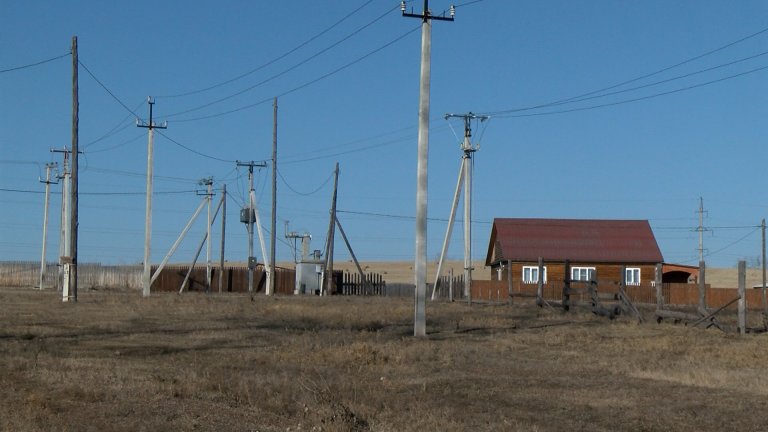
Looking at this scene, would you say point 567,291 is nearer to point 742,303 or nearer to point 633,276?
point 742,303

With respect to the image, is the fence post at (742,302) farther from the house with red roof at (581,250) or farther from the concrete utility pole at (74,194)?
the house with red roof at (581,250)

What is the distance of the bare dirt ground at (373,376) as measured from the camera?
11766 mm

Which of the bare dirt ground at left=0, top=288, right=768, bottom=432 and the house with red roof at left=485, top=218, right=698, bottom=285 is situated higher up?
the house with red roof at left=485, top=218, right=698, bottom=285

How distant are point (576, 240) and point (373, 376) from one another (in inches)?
2125

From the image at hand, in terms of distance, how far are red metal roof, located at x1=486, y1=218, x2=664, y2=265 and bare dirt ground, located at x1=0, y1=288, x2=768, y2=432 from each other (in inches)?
1502

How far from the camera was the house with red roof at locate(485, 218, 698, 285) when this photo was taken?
6669 centimetres

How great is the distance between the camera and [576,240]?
68.9m

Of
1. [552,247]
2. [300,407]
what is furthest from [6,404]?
[552,247]

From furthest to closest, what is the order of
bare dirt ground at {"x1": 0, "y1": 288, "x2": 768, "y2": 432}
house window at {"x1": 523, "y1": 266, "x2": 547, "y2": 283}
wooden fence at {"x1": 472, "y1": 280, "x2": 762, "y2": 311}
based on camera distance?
1. house window at {"x1": 523, "y1": 266, "x2": 547, "y2": 283}
2. wooden fence at {"x1": 472, "y1": 280, "x2": 762, "y2": 311}
3. bare dirt ground at {"x1": 0, "y1": 288, "x2": 768, "y2": 432}

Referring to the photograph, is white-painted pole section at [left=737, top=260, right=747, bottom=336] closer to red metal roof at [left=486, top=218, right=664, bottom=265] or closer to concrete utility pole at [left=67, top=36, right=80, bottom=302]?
concrete utility pole at [left=67, top=36, right=80, bottom=302]

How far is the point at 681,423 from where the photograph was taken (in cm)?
1199

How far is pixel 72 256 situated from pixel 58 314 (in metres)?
11.0

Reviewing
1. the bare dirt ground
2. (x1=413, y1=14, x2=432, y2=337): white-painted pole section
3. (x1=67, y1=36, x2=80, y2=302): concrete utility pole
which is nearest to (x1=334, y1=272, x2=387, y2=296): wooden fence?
(x1=67, y1=36, x2=80, y2=302): concrete utility pole

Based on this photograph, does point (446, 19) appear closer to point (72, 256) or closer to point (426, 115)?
point (426, 115)
